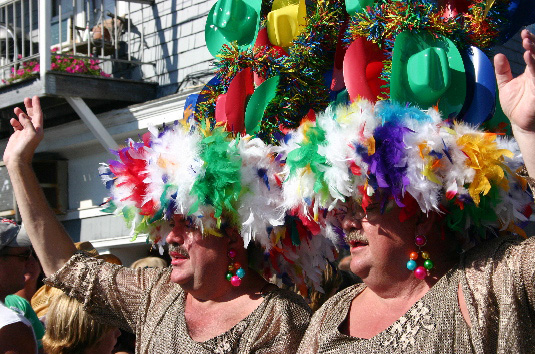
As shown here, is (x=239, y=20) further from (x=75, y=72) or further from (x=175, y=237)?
(x=75, y=72)

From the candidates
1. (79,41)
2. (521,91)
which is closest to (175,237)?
(521,91)

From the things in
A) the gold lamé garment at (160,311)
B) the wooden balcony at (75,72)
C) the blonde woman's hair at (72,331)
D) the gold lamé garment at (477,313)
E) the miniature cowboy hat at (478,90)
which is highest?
the miniature cowboy hat at (478,90)

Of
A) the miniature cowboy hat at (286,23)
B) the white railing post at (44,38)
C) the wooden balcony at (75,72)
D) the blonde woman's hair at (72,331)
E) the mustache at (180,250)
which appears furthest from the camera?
the wooden balcony at (75,72)

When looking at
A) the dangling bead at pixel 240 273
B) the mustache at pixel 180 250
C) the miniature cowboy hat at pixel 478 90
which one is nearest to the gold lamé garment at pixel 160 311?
the dangling bead at pixel 240 273

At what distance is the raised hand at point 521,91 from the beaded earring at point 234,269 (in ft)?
3.85

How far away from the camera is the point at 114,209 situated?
298cm

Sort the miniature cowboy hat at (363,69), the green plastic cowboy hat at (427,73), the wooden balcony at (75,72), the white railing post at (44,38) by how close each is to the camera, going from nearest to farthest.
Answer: the green plastic cowboy hat at (427,73), the miniature cowboy hat at (363,69), the white railing post at (44,38), the wooden balcony at (75,72)

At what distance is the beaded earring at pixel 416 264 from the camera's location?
2.27 meters

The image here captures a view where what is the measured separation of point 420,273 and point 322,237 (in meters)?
0.70

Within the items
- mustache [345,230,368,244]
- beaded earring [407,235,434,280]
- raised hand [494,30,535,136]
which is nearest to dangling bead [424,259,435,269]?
beaded earring [407,235,434,280]

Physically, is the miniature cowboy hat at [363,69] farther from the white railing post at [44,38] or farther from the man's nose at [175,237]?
the white railing post at [44,38]

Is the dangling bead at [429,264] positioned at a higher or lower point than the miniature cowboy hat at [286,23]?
lower

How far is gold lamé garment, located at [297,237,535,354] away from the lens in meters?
2.04

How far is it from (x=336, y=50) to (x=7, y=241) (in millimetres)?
1951
